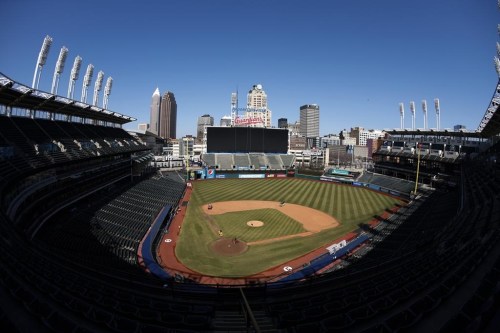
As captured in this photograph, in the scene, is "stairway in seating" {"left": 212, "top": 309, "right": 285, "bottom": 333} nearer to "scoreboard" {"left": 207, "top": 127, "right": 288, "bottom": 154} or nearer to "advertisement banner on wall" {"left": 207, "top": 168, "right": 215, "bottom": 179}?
"advertisement banner on wall" {"left": 207, "top": 168, "right": 215, "bottom": 179}

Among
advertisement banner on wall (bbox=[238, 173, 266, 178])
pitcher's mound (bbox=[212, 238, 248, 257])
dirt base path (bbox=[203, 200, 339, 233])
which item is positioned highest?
advertisement banner on wall (bbox=[238, 173, 266, 178])

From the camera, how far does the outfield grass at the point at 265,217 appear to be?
24.4 m

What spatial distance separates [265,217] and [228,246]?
11978 mm

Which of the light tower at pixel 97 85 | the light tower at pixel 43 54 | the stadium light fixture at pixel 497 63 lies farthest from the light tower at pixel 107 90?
the stadium light fixture at pixel 497 63

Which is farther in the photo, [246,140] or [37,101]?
[246,140]

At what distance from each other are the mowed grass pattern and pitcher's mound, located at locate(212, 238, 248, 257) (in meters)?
1.32

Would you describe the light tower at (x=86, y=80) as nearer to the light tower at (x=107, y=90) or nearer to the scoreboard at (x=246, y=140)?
the light tower at (x=107, y=90)

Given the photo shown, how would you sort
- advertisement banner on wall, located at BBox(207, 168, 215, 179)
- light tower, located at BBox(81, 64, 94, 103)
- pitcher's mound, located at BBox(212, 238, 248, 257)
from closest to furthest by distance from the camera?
pitcher's mound, located at BBox(212, 238, 248, 257), light tower, located at BBox(81, 64, 94, 103), advertisement banner on wall, located at BBox(207, 168, 215, 179)

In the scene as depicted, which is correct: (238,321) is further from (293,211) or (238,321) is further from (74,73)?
(74,73)

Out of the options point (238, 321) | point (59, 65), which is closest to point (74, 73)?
point (59, 65)

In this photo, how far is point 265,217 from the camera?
127 feet

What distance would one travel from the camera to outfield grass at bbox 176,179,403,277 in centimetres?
2444

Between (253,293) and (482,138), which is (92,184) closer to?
(253,293)

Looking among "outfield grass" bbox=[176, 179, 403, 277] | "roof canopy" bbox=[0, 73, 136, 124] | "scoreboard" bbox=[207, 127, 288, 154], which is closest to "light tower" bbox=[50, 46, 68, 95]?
"roof canopy" bbox=[0, 73, 136, 124]
